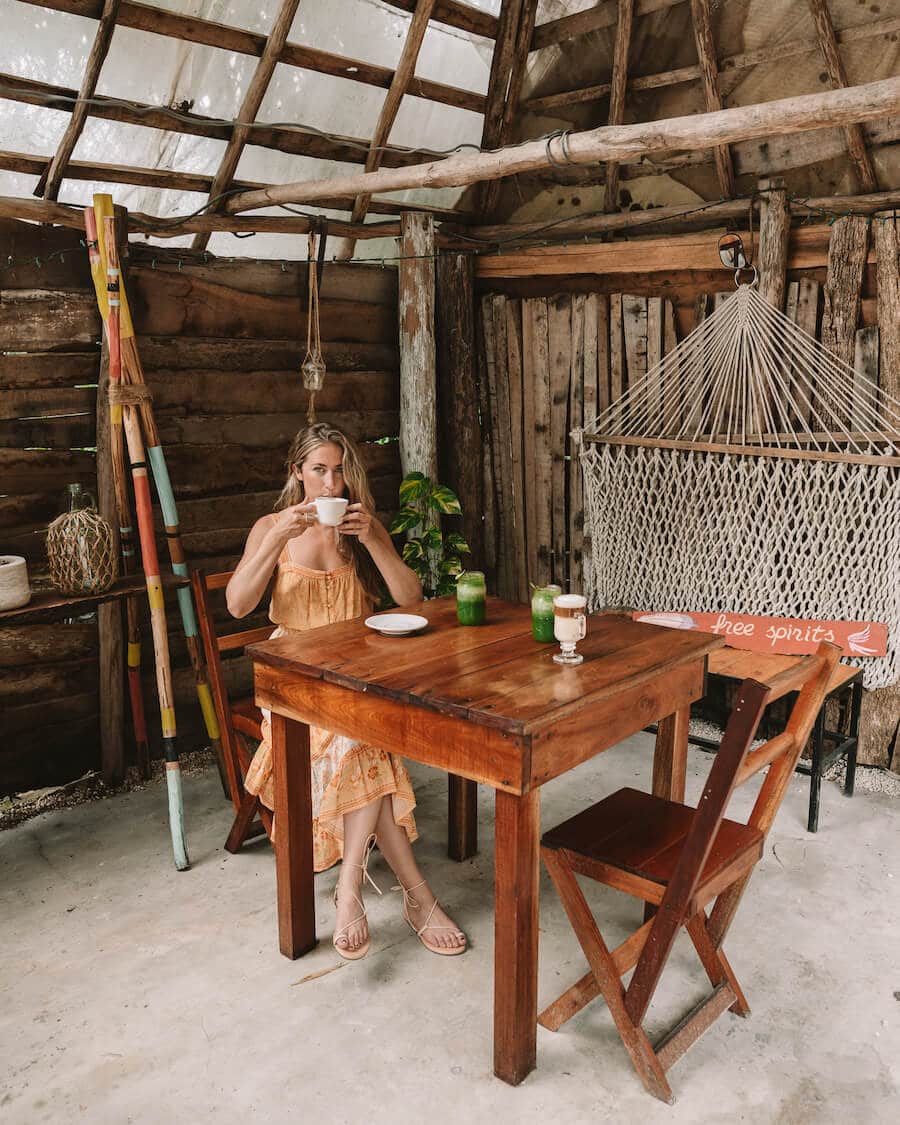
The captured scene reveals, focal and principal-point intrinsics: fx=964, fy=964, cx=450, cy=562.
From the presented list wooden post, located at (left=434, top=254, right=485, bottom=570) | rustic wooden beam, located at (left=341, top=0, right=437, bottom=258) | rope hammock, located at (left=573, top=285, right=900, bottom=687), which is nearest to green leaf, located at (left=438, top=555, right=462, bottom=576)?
wooden post, located at (left=434, top=254, right=485, bottom=570)

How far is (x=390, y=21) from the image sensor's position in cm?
356

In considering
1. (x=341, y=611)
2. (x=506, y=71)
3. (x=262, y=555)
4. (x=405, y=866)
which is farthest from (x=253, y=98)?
(x=405, y=866)

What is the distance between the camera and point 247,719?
9.53ft

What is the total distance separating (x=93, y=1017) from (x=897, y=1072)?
1772mm

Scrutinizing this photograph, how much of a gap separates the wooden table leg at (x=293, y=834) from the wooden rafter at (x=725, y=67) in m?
2.95

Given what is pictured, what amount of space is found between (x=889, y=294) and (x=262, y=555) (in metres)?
2.37

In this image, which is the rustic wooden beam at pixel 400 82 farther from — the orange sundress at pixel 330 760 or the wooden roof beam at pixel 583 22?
the orange sundress at pixel 330 760

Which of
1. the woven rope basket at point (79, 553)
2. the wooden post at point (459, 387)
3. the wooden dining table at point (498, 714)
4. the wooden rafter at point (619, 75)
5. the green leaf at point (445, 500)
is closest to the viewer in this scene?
the wooden dining table at point (498, 714)

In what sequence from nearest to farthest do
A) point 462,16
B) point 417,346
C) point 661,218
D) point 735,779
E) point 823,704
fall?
point 735,779, point 823,704, point 462,16, point 661,218, point 417,346

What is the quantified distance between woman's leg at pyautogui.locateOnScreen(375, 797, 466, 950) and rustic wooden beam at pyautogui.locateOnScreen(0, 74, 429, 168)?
93.2 inches

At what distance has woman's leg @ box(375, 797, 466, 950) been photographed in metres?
2.51

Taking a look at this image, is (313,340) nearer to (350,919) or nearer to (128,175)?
(128,175)

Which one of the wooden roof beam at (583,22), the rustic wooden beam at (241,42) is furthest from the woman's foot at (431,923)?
the wooden roof beam at (583,22)

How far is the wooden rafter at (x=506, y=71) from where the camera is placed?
12.6ft
